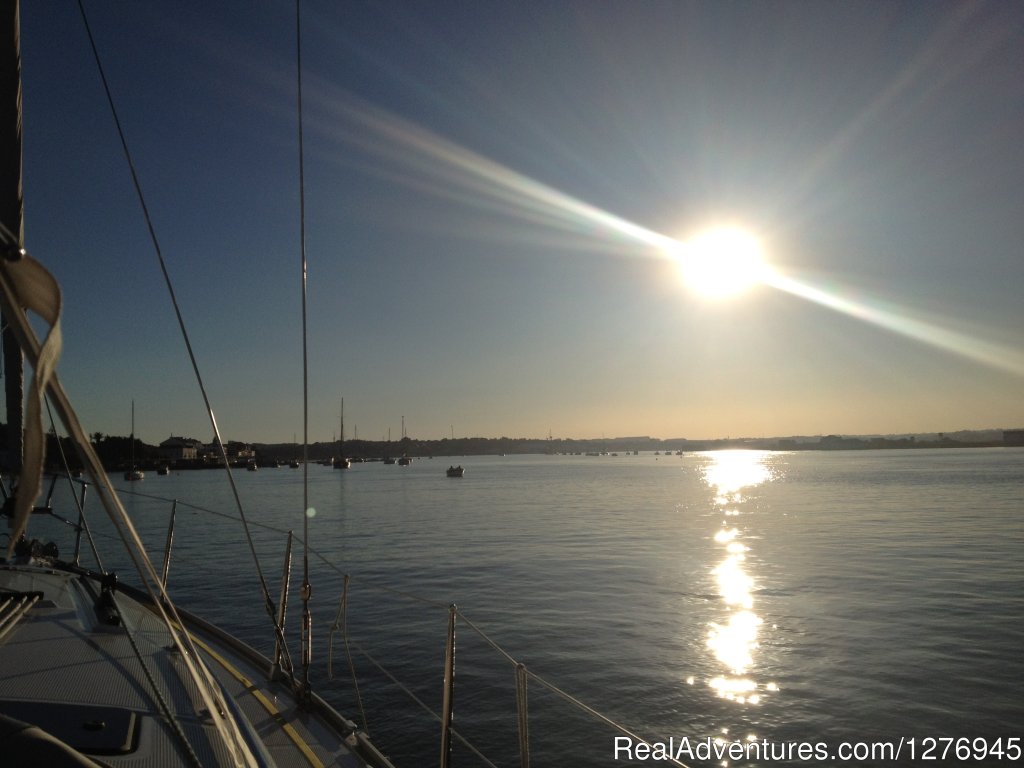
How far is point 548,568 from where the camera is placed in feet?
74.4

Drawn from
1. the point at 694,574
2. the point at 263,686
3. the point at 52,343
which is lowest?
the point at 694,574

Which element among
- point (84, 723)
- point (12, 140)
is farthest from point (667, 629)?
point (12, 140)

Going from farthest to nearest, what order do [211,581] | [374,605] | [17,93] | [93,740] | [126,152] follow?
[211,581]
[374,605]
[17,93]
[126,152]
[93,740]

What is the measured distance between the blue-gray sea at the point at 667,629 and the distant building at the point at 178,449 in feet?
381

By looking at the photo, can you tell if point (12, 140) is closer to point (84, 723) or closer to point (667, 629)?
point (84, 723)

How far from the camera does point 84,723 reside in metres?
3.61

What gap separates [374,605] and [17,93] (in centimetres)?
1373

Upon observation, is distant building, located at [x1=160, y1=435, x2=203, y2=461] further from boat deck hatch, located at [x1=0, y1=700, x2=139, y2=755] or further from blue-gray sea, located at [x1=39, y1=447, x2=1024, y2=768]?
boat deck hatch, located at [x1=0, y1=700, x2=139, y2=755]

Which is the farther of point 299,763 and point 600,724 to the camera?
point 600,724

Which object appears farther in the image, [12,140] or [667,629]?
[667,629]

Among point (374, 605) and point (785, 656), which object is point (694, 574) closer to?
point (785, 656)

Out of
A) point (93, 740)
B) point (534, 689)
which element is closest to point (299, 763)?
point (93, 740)

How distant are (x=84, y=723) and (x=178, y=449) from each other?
152m

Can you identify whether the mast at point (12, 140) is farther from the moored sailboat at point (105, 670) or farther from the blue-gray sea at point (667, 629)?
the blue-gray sea at point (667, 629)
